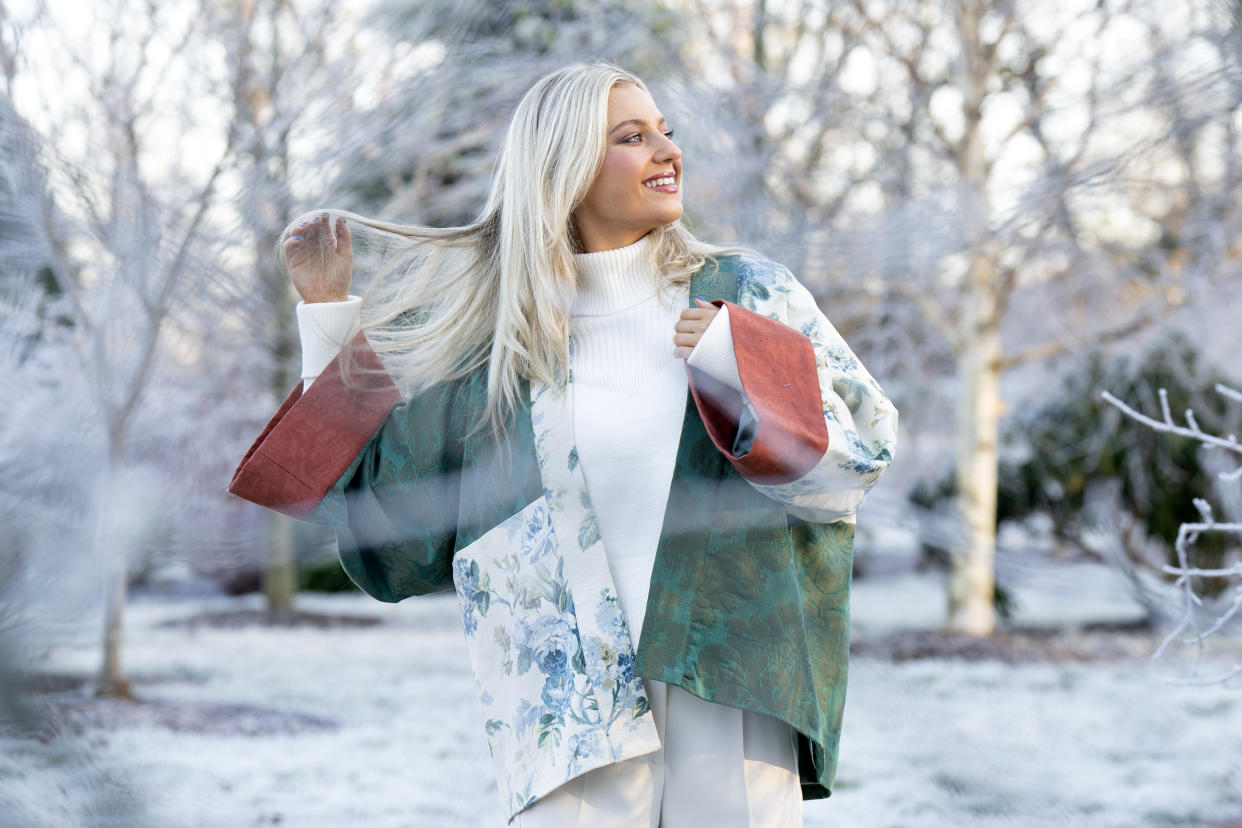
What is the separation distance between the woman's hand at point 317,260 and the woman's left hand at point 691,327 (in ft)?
1.12

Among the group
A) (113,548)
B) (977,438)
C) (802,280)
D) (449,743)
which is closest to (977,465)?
(977,438)

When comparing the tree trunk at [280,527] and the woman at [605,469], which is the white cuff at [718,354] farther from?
the tree trunk at [280,527]

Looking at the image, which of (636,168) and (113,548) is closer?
(636,168)

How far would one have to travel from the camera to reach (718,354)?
37.8 inches

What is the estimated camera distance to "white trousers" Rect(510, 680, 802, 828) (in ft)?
3.36

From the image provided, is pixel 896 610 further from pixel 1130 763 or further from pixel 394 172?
pixel 394 172

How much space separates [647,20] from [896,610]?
330 centimetres

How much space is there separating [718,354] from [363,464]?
1.27 feet

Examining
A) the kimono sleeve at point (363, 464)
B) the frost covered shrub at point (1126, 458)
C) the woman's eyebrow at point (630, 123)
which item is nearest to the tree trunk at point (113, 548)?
the kimono sleeve at point (363, 464)

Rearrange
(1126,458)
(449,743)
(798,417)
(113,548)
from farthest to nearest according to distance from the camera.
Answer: (1126,458) < (449,743) < (113,548) < (798,417)

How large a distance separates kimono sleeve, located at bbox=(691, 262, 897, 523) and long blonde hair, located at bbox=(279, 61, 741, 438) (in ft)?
0.57

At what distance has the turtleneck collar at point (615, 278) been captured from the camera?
1144mm

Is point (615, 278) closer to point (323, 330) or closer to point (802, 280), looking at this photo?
point (323, 330)

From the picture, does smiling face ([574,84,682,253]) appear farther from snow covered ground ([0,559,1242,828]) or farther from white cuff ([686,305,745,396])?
snow covered ground ([0,559,1242,828])
